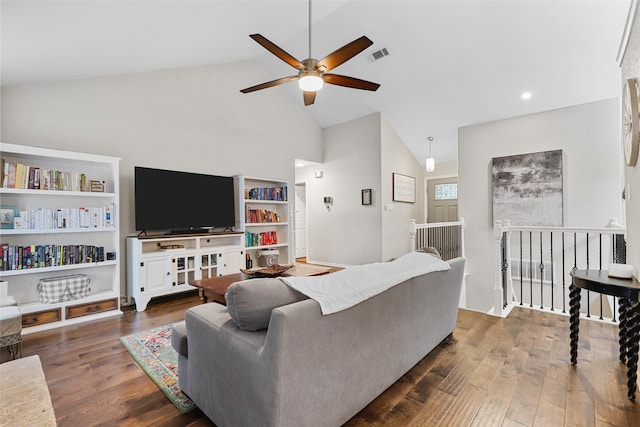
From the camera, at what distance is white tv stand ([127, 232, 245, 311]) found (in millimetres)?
3500

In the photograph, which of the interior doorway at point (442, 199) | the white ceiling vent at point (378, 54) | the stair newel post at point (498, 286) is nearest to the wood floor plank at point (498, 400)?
the stair newel post at point (498, 286)

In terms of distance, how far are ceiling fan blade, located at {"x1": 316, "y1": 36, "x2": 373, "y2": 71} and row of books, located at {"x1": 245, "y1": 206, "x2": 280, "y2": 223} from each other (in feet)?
9.56

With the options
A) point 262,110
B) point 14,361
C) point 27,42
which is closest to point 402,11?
point 262,110

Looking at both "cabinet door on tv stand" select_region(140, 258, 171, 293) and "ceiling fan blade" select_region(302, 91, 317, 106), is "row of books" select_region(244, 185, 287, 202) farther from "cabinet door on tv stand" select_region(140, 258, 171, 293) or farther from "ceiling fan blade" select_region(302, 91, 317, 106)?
"ceiling fan blade" select_region(302, 91, 317, 106)

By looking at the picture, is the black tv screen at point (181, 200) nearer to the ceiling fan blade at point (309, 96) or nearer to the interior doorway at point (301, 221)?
the ceiling fan blade at point (309, 96)

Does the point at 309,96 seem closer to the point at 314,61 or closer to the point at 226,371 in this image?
the point at 314,61

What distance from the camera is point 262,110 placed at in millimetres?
5336

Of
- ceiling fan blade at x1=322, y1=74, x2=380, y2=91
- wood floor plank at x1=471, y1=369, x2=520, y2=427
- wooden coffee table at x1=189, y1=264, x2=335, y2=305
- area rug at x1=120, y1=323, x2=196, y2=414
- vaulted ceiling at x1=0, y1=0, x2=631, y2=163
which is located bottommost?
wood floor plank at x1=471, y1=369, x2=520, y2=427

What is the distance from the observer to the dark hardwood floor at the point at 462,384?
160cm

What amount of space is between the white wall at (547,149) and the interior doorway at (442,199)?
1.49 metres

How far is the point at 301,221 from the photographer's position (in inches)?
287

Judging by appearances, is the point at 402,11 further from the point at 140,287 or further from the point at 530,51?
the point at 140,287

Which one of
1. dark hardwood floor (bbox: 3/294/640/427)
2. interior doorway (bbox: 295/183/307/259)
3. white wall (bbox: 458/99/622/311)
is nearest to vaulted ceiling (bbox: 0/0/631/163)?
white wall (bbox: 458/99/622/311)

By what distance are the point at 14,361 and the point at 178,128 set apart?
10.3ft
